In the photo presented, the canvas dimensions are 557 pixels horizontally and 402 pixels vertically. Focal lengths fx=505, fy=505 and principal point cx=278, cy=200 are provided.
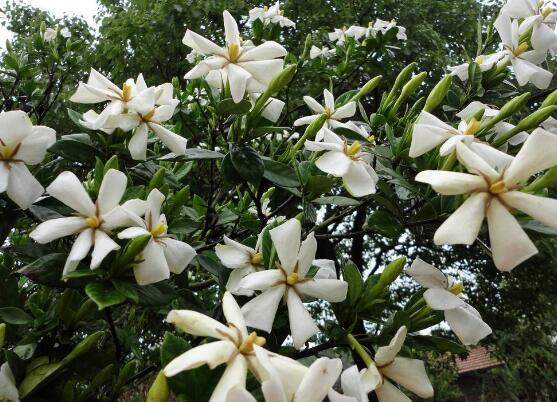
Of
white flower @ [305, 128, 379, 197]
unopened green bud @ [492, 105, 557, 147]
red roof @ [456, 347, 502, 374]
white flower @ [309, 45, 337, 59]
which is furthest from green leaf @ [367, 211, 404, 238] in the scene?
red roof @ [456, 347, 502, 374]

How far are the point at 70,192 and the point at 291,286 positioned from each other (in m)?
0.39

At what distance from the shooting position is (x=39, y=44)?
290 centimetres

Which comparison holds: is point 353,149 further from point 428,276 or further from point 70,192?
point 70,192

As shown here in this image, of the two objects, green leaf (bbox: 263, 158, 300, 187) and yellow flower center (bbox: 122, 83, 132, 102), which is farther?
green leaf (bbox: 263, 158, 300, 187)

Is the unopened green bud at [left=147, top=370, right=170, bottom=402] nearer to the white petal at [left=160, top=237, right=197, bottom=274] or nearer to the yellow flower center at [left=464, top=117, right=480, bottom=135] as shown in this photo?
the white petal at [left=160, top=237, right=197, bottom=274]

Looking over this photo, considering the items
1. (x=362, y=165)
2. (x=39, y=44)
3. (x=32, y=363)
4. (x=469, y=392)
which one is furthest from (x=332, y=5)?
(x=469, y=392)

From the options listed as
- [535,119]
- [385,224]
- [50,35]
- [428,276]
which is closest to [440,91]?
[535,119]

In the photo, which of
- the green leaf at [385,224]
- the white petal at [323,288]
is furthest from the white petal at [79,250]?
the green leaf at [385,224]

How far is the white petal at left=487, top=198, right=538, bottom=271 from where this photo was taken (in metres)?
0.66

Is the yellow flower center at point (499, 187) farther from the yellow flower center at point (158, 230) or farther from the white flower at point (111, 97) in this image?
the white flower at point (111, 97)

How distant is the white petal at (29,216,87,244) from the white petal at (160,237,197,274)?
143 mm

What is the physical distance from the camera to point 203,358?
547 millimetres

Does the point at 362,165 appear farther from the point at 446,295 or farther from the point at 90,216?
the point at 90,216

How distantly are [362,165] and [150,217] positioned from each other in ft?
1.41
